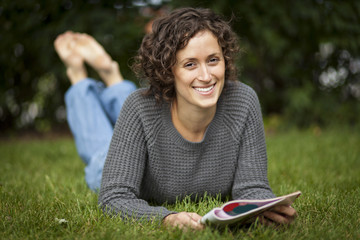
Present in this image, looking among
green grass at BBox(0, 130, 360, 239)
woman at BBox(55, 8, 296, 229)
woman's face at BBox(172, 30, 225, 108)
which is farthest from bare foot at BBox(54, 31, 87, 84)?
woman's face at BBox(172, 30, 225, 108)

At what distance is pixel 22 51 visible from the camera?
596cm

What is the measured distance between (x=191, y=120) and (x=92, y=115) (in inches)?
52.5

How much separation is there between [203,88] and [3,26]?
405 centimetres

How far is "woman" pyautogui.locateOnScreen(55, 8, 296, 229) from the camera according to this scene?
7.09 feet

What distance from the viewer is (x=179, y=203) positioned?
241cm

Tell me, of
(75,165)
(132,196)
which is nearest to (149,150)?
(132,196)

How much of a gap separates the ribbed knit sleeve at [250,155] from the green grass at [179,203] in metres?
0.21

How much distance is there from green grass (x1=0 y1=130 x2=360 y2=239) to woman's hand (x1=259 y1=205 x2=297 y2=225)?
4 cm

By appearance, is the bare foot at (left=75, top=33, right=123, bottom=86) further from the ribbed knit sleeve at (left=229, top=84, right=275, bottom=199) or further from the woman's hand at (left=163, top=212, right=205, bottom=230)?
the woman's hand at (left=163, top=212, right=205, bottom=230)

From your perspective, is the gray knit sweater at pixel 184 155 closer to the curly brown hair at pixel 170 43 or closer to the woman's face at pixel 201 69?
the curly brown hair at pixel 170 43

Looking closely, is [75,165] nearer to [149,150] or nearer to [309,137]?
[149,150]

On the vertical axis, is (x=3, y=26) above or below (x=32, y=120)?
above

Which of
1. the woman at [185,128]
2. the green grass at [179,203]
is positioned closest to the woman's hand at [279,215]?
the green grass at [179,203]

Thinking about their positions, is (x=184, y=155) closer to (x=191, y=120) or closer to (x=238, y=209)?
(x=191, y=120)
